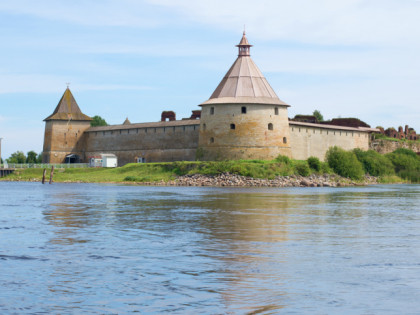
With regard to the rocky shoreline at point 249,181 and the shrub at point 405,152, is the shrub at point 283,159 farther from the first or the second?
the shrub at point 405,152

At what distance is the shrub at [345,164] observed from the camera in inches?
1727

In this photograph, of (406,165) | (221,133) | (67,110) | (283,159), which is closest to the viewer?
(283,159)

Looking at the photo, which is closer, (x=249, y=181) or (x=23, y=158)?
(x=249, y=181)

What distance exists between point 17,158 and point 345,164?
43.3 metres

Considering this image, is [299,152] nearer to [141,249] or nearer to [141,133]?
[141,133]

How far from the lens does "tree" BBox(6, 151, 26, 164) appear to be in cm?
7212

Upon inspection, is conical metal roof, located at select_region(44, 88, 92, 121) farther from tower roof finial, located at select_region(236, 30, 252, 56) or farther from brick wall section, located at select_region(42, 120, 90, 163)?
tower roof finial, located at select_region(236, 30, 252, 56)

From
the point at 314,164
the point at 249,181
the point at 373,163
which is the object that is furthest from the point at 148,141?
the point at 373,163

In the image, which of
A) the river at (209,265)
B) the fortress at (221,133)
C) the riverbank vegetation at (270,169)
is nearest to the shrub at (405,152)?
the riverbank vegetation at (270,169)

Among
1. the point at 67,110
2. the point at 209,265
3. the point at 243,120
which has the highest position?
the point at 67,110

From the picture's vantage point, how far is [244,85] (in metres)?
43.8

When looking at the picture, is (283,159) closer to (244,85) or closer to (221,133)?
(221,133)

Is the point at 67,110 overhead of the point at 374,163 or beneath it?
overhead

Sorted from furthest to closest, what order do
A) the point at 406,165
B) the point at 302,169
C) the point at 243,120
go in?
the point at 406,165
the point at 243,120
the point at 302,169
